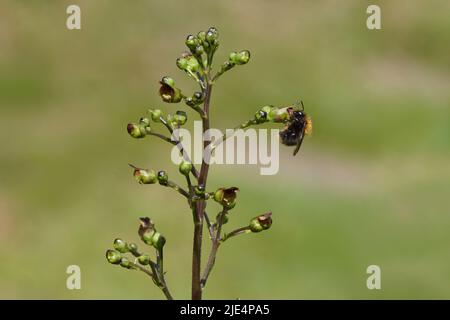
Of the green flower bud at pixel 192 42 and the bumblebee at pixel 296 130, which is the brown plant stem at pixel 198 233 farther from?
the bumblebee at pixel 296 130

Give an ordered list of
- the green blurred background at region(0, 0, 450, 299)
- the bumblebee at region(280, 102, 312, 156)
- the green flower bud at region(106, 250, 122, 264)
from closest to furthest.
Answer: the green flower bud at region(106, 250, 122, 264)
the bumblebee at region(280, 102, 312, 156)
the green blurred background at region(0, 0, 450, 299)

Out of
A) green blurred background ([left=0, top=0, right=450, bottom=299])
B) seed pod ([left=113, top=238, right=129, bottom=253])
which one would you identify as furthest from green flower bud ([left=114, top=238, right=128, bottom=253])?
green blurred background ([left=0, top=0, right=450, bottom=299])

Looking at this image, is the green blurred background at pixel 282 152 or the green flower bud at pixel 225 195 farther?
the green blurred background at pixel 282 152

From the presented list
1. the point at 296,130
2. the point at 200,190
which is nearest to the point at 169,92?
the point at 200,190

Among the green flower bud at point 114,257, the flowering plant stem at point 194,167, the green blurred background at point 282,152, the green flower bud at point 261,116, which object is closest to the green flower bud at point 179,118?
the flowering plant stem at point 194,167

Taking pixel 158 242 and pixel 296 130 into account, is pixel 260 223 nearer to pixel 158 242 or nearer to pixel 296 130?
pixel 158 242

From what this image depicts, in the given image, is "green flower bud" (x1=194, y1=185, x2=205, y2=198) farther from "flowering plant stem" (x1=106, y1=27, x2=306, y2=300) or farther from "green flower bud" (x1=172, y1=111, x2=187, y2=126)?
"green flower bud" (x1=172, y1=111, x2=187, y2=126)

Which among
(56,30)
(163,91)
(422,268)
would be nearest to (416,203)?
(422,268)

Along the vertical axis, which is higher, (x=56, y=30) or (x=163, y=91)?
(x=56, y=30)

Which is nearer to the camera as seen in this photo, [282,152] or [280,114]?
[280,114]

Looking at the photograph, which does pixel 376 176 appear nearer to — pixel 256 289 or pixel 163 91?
pixel 256 289

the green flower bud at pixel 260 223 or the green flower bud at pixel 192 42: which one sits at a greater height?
the green flower bud at pixel 192 42
